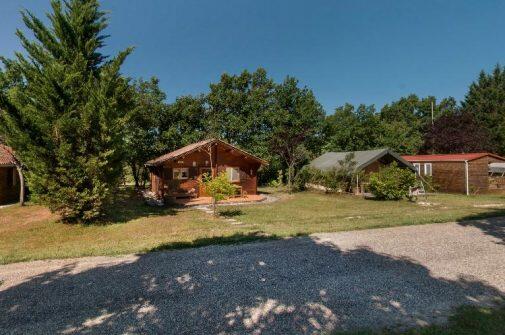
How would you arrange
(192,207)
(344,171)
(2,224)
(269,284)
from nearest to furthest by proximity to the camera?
1. (269,284)
2. (2,224)
3. (192,207)
4. (344,171)

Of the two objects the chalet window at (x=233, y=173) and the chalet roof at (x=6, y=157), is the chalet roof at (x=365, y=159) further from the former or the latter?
the chalet roof at (x=6, y=157)

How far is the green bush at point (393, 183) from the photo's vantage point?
2267 cm

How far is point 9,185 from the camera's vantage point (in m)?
23.1

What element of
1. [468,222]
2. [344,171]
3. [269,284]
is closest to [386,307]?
[269,284]

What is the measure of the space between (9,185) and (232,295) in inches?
958

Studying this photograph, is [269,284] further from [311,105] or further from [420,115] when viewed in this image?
[420,115]

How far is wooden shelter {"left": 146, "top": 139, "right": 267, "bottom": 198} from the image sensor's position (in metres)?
24.5

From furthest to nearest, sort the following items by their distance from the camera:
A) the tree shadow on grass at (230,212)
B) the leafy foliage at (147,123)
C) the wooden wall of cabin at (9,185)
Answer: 1. the leafy foliage at (147,123)
2. the wooden wall of cabin at (9,185)
3. the tree shadow on grass at (230,212)

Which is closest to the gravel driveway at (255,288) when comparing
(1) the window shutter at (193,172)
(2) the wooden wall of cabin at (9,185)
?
(1) the window shutter at (193,172)

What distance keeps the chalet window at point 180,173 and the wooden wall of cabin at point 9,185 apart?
1181cm

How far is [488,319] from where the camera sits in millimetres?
5172

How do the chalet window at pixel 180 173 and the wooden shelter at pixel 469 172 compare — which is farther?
the wooden shelter at pixel 469 172

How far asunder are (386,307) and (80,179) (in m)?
13.5

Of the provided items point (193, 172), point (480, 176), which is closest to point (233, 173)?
point (193, 172)
